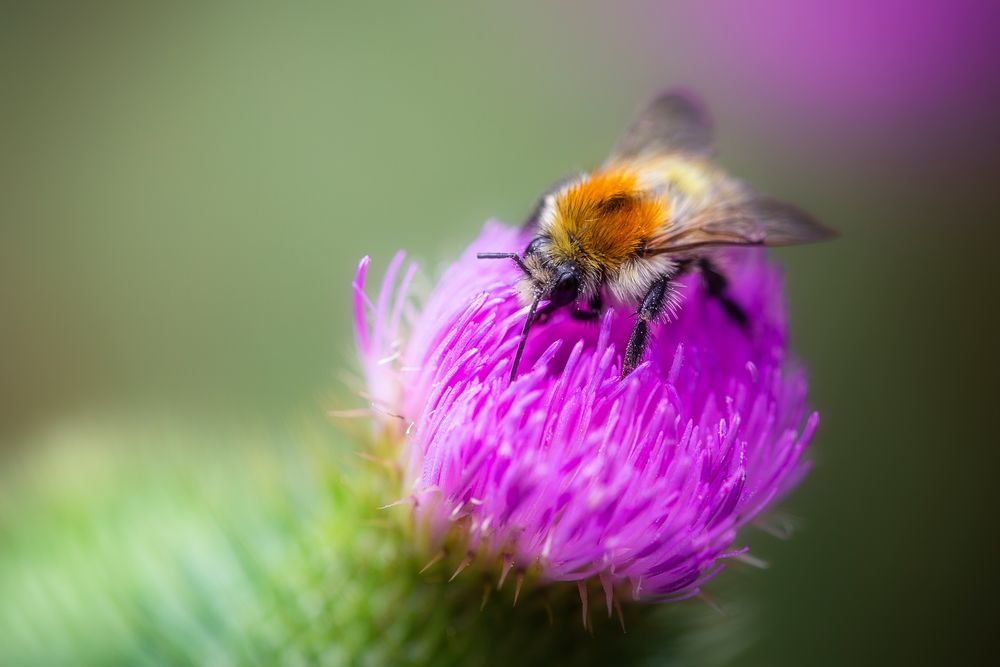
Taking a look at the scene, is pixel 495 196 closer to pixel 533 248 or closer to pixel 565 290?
pixel 533 248

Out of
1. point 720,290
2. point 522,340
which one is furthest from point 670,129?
point 522,340

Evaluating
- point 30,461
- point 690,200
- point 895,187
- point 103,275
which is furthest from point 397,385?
point 895,187

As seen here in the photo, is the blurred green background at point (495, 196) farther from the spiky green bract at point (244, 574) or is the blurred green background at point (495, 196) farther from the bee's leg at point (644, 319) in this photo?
the bee's leg at point (644, 319)

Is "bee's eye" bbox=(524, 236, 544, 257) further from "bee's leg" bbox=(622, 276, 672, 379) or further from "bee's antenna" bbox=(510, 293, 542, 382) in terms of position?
"bee's leg" bbox=(622, 276, 672, 379)

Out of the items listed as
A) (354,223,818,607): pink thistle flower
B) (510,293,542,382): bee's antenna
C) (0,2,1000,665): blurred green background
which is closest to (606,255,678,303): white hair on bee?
(354,223,818,607): pink thistle flower

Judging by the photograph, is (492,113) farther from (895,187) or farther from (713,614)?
(713,614)

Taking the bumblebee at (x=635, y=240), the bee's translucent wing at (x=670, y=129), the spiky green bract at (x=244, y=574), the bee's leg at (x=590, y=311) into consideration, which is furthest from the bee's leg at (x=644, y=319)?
the bee's translucent wing at (x=670, y=129)

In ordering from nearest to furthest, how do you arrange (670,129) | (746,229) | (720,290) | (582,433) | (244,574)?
1. (582,433)
2. (746,229)
3. (720,290)
4. (244,574)
5. (670,129)

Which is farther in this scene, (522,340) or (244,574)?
(244,574)
